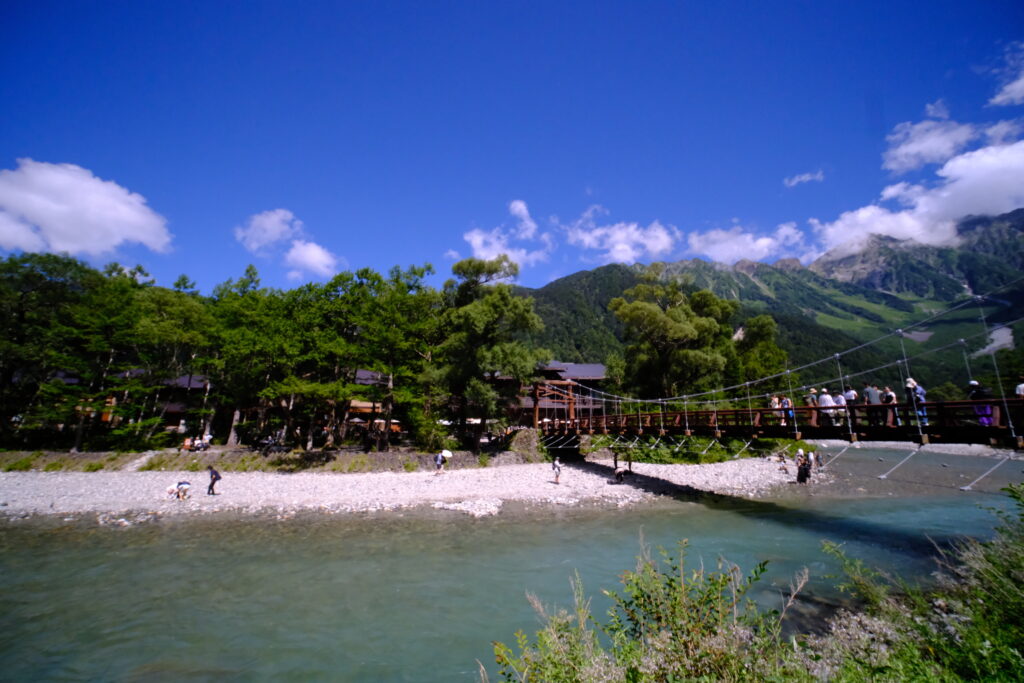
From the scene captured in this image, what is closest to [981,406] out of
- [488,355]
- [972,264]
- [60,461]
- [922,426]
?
[922,426]

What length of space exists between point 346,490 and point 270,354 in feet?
32.0

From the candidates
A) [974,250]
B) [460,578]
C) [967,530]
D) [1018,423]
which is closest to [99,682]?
[460,578]

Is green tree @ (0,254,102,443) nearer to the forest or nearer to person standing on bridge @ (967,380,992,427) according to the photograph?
the forest

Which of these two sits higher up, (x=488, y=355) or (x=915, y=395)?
(x=488, y=355)

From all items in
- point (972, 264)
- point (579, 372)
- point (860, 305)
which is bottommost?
point (579, 372)

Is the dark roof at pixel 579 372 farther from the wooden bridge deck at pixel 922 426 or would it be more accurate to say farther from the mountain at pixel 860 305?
the wooden bridge deck at pixel 922 426

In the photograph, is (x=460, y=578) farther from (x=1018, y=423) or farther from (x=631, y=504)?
(x=1018, y=423)

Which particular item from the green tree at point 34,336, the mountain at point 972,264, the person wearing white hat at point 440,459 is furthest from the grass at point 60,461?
the mountain at point 972,264

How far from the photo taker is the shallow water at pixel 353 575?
6273 millimetres

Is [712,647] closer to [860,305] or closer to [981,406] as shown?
[981,406]

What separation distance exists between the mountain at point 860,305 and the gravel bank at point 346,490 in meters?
12.0

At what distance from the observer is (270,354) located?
2214 centimetres

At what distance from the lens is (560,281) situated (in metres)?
131

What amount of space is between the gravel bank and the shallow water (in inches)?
53.0
